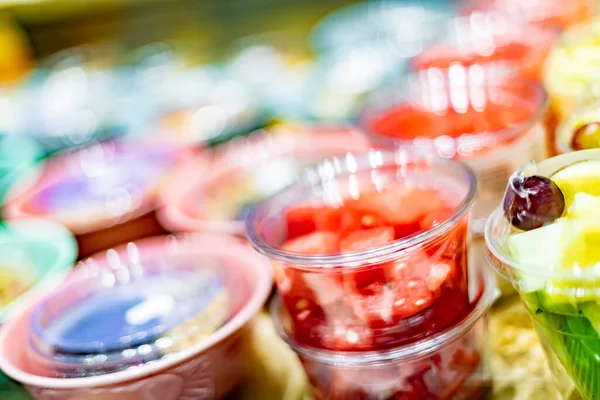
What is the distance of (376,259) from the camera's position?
57 centimetres

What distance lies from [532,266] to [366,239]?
18 cm

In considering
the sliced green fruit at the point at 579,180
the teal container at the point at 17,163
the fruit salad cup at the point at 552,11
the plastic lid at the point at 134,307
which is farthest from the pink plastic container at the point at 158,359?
the fruit salad cup at the point at 552,11

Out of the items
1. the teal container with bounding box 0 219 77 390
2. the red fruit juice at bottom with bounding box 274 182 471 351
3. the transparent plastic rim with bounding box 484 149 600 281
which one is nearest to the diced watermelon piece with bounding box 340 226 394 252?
the red fruit juice at bottom with bounding box 274 182 471 351

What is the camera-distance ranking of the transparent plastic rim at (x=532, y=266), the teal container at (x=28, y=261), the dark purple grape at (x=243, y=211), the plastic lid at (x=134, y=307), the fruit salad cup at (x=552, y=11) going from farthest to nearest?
the fruit salad cup at (x=552, y=11)
the dark purple grape at (x=243, y=211)
the teal container at (x=28, y=261)
the plastic lid at (x=134, y=307)
the transparent plastic rim at (x=532, y=266)

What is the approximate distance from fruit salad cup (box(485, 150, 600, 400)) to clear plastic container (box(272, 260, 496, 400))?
85 mm

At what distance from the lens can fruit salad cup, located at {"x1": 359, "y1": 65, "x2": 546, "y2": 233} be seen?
2.42 feet

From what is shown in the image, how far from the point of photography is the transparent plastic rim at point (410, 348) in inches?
23.0

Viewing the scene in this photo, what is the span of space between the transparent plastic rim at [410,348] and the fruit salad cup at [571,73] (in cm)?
27

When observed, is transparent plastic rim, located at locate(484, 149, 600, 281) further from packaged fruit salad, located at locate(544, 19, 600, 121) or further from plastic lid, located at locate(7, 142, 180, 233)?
plastic lid, located at locate(7, 142, 180, 233)

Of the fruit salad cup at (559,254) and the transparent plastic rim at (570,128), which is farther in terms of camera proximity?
the transparent plastic rim at (570,128)

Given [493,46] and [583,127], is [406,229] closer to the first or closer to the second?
[583,127]

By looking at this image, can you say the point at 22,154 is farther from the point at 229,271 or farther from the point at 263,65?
the point at 229,271

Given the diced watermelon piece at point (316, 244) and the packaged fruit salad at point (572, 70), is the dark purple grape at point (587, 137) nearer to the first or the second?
the packaged fruit salad at point (572, 70)

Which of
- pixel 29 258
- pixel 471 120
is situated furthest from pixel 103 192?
pixel 471 120
